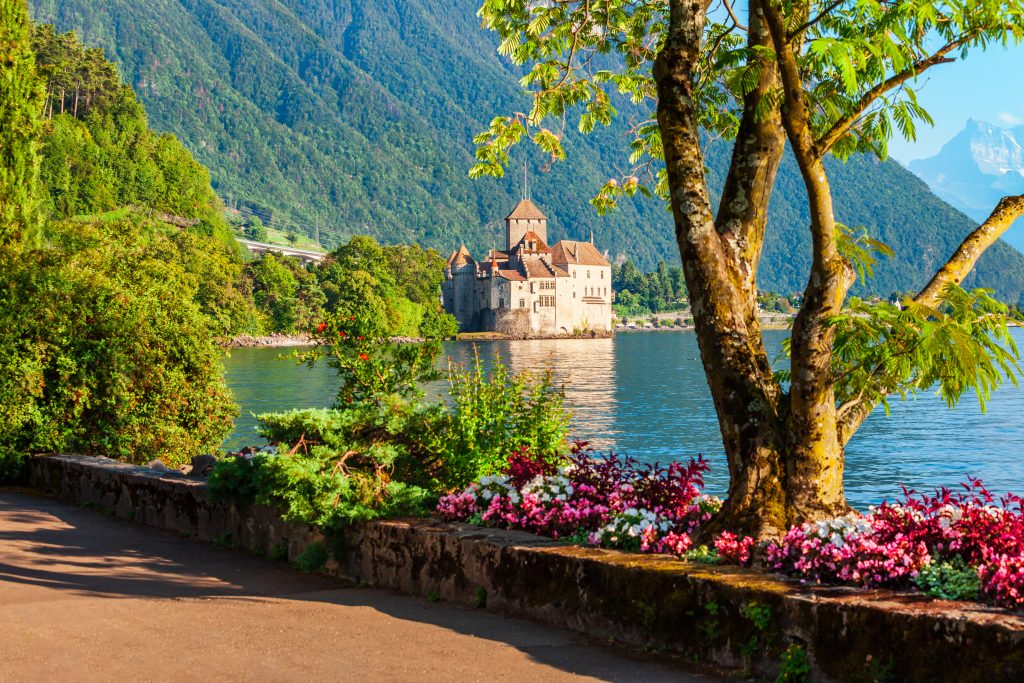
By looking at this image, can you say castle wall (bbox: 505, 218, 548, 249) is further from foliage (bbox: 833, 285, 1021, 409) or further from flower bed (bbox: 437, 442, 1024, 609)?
foliage (bbox: 833, 285, 1021, 409)

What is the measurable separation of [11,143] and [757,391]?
41.0 ft

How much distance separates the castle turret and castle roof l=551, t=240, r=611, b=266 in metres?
2.90

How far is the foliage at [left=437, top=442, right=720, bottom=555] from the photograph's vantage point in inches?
254

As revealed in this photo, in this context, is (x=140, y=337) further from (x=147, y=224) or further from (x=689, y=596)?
(x=147, y=224)

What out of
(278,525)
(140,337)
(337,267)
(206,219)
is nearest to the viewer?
(278,525)

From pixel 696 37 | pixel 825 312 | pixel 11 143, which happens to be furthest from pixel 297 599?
pixel 11 143

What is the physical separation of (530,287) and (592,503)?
153 metres

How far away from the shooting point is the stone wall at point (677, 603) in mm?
4531

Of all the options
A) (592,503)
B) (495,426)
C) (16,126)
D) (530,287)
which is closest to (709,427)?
(16,126)

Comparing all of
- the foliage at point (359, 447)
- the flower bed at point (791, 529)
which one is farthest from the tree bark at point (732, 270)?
the foliage at point (359, 447)

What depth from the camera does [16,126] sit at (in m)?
15.4

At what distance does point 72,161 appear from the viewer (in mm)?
104000

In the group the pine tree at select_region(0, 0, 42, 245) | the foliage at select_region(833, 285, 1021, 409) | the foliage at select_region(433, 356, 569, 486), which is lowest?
the foliage at select_region(433, 356, 569, 486)

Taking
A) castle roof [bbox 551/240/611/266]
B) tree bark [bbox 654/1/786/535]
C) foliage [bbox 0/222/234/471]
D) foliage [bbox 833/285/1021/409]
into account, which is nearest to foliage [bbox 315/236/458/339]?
castle roof [bbox 551/240/611/266]
